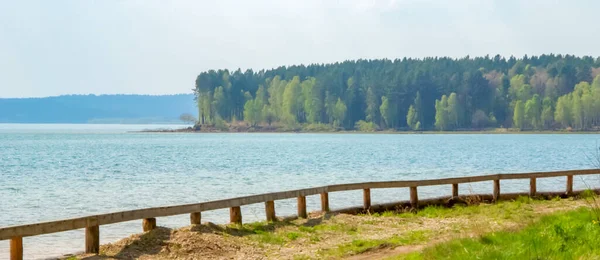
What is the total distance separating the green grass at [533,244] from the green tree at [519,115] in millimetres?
159228

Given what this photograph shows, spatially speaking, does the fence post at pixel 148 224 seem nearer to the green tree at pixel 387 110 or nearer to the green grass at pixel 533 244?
the green grass at pixel 533 244

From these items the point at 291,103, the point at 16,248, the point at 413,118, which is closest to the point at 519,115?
the point at 413,118

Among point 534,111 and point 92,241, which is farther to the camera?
point 534,111

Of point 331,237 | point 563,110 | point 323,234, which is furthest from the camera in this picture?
point 563,110

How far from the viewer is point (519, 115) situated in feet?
570

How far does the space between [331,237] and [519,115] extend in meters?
161

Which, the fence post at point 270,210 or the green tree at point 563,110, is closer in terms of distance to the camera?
the fence post at point 270,210

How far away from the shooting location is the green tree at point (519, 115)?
171 m

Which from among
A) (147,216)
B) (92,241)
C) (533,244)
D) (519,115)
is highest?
(147,216)

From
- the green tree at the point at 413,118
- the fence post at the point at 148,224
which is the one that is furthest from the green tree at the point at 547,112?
the fence post at the point at 148,224

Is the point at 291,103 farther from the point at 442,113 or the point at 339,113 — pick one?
the point at 442,113

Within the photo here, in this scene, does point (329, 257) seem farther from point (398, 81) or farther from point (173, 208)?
point (398, 81)

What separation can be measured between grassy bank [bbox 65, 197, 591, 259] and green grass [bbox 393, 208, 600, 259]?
7 cm

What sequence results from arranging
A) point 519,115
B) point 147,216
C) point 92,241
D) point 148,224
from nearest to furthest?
point 92,241 < point 147,216 < point 148,224 < point 519,115
